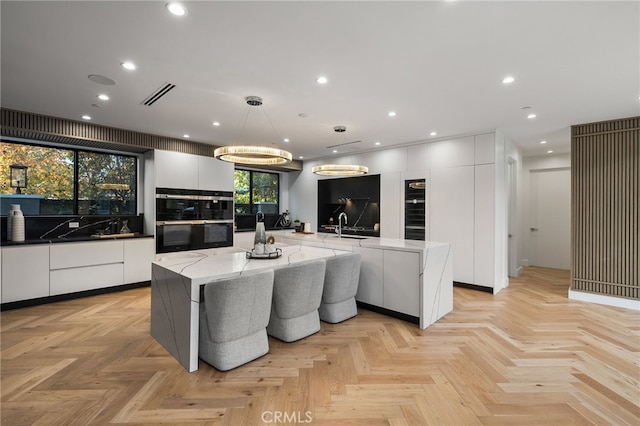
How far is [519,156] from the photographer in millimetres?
6355

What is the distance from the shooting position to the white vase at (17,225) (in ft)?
13.4

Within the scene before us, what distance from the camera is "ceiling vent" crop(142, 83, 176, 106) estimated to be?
10.2 feet

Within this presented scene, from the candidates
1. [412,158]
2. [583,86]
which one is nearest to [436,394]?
[583,86]

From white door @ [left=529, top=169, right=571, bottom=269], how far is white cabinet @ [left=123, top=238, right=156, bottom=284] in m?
8.14

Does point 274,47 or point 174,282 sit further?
point 174,282

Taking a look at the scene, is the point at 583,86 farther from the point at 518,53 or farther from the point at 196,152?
the point at 196,152

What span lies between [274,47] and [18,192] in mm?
4592

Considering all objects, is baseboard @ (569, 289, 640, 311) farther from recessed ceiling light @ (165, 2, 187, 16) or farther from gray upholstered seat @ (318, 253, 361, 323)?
recessed ceiling light @ (165, 2, 187, 16)

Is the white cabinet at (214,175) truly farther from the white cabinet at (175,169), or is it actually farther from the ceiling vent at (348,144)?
the ceiling vent at (348,144)

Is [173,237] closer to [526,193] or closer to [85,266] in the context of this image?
[85,266]

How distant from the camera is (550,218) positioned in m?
6.82

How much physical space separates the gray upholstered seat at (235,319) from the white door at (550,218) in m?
7.08

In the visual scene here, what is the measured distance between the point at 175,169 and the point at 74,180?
1.51 meters

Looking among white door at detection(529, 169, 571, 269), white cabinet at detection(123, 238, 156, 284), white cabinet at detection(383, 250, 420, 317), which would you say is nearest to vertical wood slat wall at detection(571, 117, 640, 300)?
white door at detection(529, 169, 571, 269)
